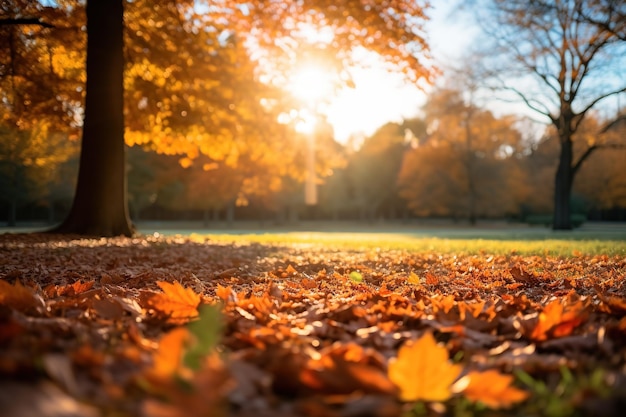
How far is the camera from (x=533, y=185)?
43938 millimetres

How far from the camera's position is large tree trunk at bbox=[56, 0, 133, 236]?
8820 millimetres

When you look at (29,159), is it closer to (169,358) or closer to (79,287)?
(79,287)

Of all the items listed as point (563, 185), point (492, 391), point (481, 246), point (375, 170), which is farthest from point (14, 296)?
point (375, 170)

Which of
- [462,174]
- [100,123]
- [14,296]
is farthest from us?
[462,174]

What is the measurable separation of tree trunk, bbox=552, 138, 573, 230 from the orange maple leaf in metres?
21.2

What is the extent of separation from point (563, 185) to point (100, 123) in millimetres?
19126

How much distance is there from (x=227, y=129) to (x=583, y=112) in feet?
48.6

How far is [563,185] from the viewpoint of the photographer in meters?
21.2

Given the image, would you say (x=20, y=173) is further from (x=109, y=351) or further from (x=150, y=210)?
(x=109, y=351)

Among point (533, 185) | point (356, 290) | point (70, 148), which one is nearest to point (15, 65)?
point (356, 290)

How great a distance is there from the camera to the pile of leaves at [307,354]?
124 cm

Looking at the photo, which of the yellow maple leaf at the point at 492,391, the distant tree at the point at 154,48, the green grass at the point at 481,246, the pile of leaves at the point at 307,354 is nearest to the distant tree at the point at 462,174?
the green grass at the point at 481,246

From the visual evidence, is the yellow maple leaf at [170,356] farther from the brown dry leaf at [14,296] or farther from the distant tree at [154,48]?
the distant tree at [154,48]

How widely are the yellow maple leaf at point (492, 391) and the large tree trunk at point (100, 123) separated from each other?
8.49m
